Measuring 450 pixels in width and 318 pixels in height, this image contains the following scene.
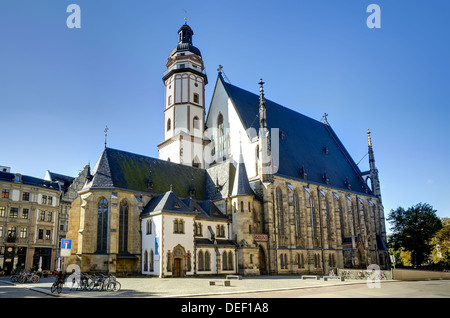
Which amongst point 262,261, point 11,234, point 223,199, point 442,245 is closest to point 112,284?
point 223,199

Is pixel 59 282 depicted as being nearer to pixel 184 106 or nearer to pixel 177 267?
pixel 177 267

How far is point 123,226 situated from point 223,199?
37.1ft

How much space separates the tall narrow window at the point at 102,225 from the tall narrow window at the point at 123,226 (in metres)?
1.39

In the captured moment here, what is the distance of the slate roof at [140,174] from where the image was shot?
121 ft

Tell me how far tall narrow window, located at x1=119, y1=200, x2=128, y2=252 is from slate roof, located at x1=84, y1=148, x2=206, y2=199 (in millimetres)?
1918

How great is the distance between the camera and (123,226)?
119ft

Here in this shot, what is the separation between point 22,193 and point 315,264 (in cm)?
4037

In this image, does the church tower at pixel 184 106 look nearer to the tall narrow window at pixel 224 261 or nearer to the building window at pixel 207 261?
the tall narrow window at pixel 224 261

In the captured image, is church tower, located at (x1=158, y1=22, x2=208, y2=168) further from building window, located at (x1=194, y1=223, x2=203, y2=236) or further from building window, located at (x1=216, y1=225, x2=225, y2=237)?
building window, located at (x1=194, y1=223, x2=203, y2=236)

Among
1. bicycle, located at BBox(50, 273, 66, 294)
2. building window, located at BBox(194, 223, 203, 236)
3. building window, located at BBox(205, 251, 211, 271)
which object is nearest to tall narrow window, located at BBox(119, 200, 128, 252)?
building window, located at BBox(194, 223, 203, 236)

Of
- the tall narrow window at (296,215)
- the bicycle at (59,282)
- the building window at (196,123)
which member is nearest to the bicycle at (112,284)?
the bicycle at (59,282)

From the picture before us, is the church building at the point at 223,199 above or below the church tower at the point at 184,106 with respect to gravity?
below

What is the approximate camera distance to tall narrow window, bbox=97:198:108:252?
35062 mm
